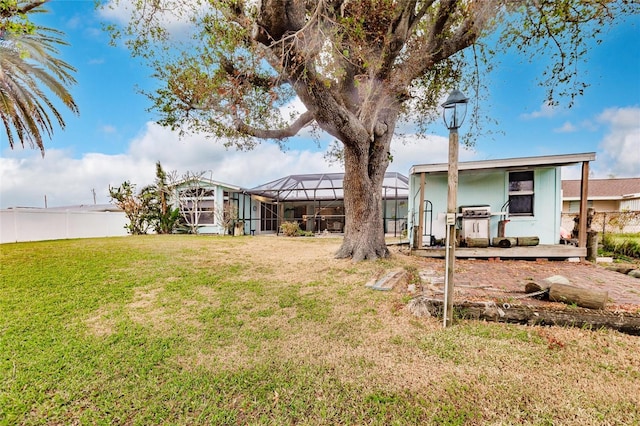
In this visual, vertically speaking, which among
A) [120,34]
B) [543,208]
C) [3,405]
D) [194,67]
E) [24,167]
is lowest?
[3,405]

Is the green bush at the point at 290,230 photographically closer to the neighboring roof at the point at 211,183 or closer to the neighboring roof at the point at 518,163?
the neighboring roof at the point at 211,183

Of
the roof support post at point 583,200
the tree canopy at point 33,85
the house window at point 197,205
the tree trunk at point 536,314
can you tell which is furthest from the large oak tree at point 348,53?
Answer: the house window at point 197,205

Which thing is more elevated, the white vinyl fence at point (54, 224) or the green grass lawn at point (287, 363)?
the white vinyl fence at point (54, 224)

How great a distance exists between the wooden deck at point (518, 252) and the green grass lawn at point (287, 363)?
4.36 meters

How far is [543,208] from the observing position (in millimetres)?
8609

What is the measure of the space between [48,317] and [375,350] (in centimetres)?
433

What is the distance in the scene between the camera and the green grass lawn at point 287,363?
6.90ft

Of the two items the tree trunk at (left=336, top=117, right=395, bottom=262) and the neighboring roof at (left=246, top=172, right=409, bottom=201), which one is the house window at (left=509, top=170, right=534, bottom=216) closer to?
the tree trunk at (left=336, top=117, right=395, bottom=262)

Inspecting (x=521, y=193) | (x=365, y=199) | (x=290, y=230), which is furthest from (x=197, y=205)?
(x=521, y=193)

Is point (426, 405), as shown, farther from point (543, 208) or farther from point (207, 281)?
point (543, 208)

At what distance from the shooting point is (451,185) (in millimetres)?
3414

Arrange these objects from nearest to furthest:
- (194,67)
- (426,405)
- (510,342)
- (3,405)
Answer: (426,405)
(3,405)
(510,342)
(194,67)

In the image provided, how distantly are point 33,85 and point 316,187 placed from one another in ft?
40.7

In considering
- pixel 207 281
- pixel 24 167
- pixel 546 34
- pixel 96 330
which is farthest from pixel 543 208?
pixel 24 167
